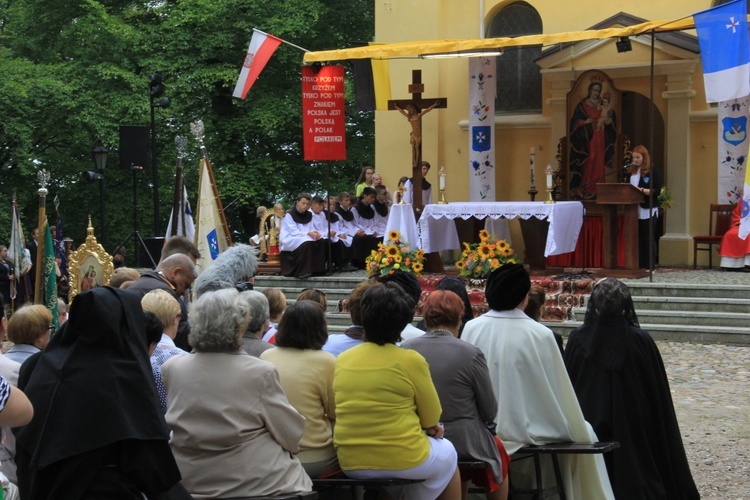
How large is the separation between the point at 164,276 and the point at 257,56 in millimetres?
9885

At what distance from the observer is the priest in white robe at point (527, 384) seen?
581 centimetres

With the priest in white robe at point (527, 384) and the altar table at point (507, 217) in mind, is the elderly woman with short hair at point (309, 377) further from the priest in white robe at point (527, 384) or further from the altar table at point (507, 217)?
the altar table at point (507, 217)

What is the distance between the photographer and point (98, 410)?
4031 millimetres

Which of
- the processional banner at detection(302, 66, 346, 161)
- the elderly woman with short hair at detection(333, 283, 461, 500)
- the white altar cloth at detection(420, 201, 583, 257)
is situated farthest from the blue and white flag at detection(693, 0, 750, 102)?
the elderly woman with short hair at detection(333, 283, 461, 500)

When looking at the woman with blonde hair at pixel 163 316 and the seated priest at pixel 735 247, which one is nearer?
the woman with blonde hair at pixel 163 316

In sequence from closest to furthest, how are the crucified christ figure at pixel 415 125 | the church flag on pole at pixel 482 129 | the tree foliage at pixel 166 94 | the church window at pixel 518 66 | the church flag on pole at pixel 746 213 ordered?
the church flag on pole at pixel 746 213 → the crucified christ figure at pixel 415 125 → the church flag on pole at pixel 482 129 → the church window at pixel 518 66 → the tree foliage at pixel 166 94

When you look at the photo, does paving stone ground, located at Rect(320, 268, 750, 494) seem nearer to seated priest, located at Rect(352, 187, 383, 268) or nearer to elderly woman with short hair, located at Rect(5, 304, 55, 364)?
elderly woman with short hair, located at Rect(5, 304, 55, 364)

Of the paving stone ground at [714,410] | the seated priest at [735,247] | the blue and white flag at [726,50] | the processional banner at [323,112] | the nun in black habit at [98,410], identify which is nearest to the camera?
the nun in black habit at [98,410]

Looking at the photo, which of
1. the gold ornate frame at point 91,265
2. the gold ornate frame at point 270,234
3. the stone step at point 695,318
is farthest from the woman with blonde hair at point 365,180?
the gold ornate frame at point 91,265

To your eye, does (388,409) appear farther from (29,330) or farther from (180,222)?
(180,222)

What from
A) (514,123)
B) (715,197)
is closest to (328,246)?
(514,123)

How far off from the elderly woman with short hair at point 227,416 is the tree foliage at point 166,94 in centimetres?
2022

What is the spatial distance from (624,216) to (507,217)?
156cm

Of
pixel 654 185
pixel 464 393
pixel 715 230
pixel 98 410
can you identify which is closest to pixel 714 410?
pixel 464 393
